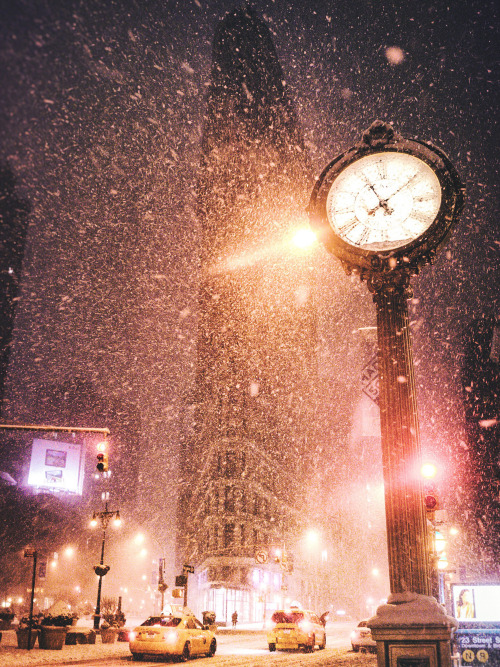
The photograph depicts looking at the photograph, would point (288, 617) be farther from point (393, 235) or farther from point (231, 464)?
point (231, 464)

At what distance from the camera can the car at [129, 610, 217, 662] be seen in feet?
60.2

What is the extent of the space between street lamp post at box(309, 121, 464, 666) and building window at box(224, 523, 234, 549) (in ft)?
220

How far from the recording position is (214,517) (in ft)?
244

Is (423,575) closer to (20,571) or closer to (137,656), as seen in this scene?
(137,656)

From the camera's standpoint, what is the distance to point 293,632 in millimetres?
23766

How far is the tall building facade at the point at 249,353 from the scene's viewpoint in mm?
71500

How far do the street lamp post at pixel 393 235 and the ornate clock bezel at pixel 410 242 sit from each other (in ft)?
0.05

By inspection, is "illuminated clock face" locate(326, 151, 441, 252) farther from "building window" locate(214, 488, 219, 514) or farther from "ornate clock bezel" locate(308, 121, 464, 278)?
"building window" locate(214, 488, 219, 514)

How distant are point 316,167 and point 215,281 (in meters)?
68.4

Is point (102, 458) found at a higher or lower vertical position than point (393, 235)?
lower

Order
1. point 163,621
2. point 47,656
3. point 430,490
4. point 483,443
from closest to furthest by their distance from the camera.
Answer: point 430,490
point 47,656
point 163,621
point 483,443

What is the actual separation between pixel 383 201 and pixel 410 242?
0.83 m

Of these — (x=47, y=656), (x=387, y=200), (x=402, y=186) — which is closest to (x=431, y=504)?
(x=387, y=200)

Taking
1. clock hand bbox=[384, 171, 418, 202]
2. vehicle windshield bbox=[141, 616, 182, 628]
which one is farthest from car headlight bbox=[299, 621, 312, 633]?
clock hand bbox=[384, 171, 418, 202]
